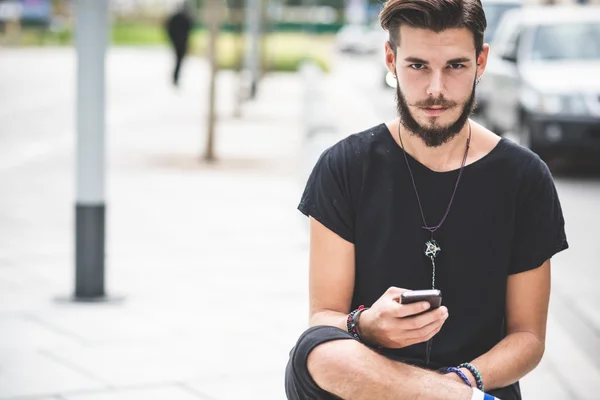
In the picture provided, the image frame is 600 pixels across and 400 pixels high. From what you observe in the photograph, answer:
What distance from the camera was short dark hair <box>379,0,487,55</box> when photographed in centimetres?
264

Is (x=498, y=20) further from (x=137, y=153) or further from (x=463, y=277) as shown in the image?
(x=463, y=277)

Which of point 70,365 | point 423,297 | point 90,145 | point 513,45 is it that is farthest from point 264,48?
point 423,297

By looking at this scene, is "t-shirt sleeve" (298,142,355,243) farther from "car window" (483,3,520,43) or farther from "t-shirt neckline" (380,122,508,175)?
"car window" (483,3,520,43)

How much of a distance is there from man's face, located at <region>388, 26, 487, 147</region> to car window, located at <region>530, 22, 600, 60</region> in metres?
10.8

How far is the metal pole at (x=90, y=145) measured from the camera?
6180mm

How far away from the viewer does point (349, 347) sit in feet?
8.33

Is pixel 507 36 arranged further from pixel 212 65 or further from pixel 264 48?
pixel 264 48

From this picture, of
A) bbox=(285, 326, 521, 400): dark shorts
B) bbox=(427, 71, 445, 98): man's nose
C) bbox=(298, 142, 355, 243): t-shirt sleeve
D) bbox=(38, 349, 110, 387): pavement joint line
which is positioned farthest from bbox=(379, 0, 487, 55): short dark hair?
bbox=(38, 349, 110, 387): pavement joint line

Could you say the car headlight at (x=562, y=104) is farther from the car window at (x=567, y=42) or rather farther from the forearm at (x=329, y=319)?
the forearm at (x=329, y=319)

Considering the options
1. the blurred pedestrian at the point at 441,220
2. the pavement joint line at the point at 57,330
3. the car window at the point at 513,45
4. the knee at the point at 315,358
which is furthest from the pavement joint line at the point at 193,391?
the car window at the point at 513,45

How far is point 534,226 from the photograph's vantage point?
278cm

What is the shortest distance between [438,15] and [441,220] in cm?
51

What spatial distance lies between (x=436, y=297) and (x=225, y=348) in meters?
3.04

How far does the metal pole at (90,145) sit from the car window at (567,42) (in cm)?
801
